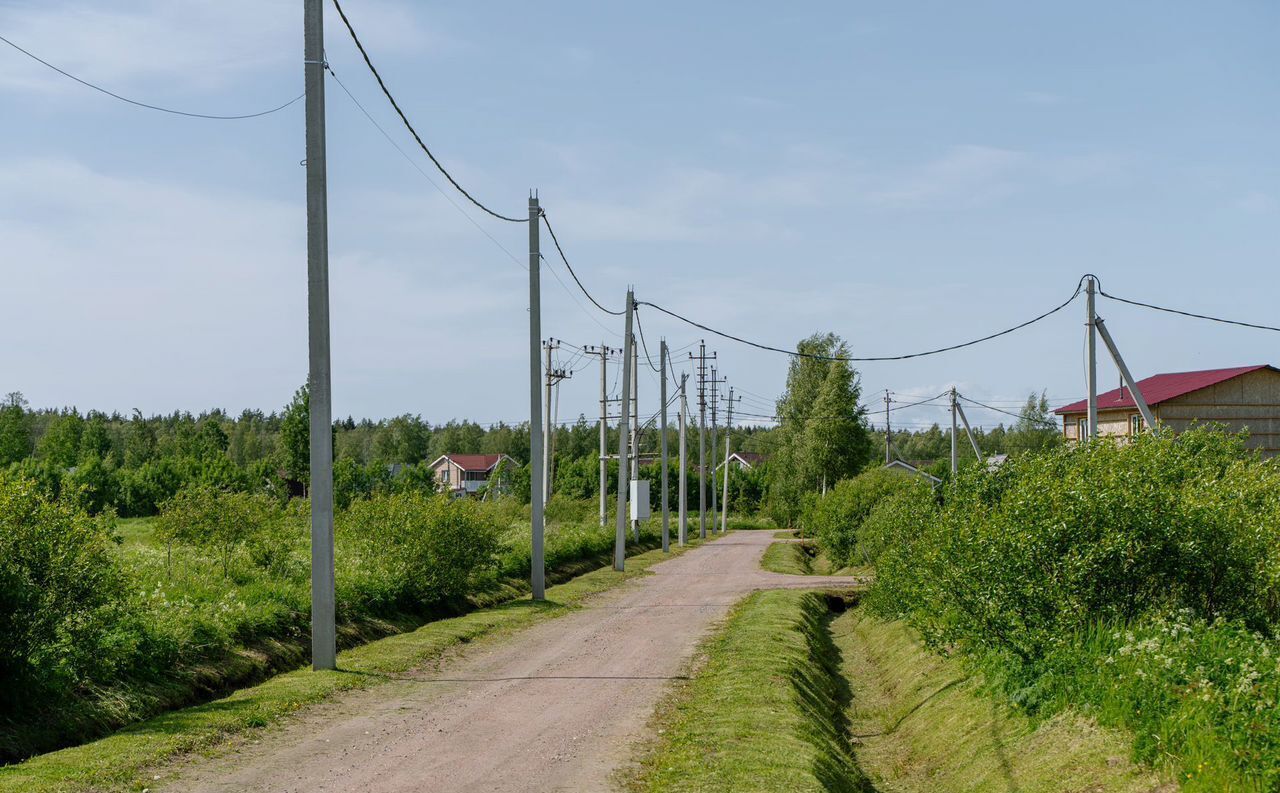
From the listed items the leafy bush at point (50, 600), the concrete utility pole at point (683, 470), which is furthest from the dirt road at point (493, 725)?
the concrete utility pole at point (683, 470)

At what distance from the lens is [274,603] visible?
16625mm

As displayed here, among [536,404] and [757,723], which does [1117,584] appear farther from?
[536,404]

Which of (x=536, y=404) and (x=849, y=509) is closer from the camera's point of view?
(x=536, y=404)

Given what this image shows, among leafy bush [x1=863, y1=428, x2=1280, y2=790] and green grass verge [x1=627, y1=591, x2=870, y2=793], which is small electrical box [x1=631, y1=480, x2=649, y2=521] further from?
leafy bush [x1=863, y1=428, x2=1280, y2=790]

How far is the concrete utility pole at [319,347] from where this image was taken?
1395 centimetres

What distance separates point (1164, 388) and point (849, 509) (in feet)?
41.5

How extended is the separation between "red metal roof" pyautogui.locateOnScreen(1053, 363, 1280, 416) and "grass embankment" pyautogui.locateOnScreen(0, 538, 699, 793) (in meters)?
26.9

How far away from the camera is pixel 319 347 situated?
1400 cm

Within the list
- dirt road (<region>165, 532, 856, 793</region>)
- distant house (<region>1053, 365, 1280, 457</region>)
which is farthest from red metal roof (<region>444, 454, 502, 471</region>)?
dirt road (<region>165, 532, 856, 793</region>)

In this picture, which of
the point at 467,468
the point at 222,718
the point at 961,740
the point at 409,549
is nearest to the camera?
the point at 222,718

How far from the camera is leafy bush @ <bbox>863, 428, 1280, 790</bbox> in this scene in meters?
9.12

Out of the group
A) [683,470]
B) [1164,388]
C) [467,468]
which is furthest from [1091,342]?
[467,468]

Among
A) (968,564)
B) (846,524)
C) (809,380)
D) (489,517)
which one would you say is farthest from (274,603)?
(809,380)

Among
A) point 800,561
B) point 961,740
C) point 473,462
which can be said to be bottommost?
point 800,561
